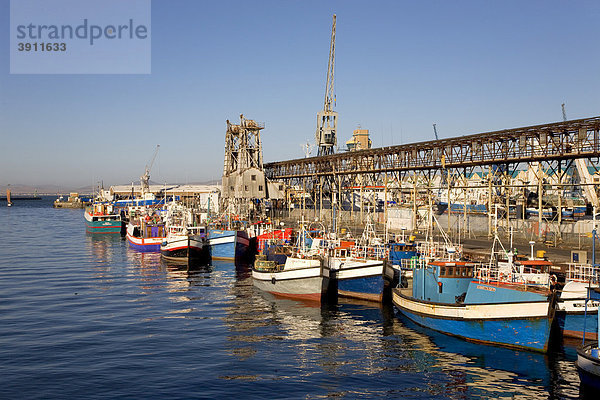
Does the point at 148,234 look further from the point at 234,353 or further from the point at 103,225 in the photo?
the point at 234,353

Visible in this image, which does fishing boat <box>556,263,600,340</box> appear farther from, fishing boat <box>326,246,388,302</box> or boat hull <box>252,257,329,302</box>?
boat hull <box>252,257,329,302</box>

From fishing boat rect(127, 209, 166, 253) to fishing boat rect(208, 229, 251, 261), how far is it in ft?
37.9

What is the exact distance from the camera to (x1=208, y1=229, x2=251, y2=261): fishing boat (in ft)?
253

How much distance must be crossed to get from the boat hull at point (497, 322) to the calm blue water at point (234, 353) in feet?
2.29

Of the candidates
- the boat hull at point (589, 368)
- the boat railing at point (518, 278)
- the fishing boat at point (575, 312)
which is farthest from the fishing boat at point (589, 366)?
the boat railing at point (518, 278)

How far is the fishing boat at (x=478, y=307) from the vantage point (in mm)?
31062

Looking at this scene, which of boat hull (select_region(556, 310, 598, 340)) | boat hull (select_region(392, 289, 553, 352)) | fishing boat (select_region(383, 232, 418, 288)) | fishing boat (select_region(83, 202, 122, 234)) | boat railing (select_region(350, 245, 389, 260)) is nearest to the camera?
boat hull (select_region(392, 289, 553, 352))

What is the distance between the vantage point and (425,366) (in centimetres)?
3019

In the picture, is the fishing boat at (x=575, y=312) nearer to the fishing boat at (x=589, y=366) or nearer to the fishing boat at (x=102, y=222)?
the fishing boat at (x=589, y=366)

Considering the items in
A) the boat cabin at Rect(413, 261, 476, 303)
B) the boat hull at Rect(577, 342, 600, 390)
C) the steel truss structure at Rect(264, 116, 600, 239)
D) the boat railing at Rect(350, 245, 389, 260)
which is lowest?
the boat hull at Rect(577, 342, 600, 390)

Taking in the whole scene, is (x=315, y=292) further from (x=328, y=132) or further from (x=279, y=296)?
(x=328, y=132)

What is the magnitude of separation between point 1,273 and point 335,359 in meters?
52.9

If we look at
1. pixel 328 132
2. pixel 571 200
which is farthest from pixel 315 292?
pixel 328 132

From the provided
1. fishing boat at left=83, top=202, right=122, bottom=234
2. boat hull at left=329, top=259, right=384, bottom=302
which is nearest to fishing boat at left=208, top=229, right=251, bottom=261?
boat hull at left=329, top=259, right=384, bottom=302
